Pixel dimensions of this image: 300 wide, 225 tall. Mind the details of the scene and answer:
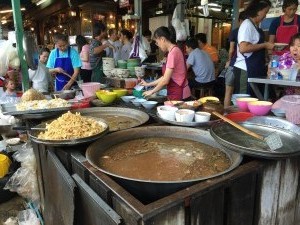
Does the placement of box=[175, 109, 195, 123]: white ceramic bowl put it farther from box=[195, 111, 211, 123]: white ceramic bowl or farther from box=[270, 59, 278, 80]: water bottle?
Result: box=[270, 59, 278, 80]: water bottle

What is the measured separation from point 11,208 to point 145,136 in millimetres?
2752

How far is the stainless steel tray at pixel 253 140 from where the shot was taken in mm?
1655

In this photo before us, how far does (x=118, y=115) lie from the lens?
3.06 metres

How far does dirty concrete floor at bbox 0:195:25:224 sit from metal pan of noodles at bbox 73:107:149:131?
1941 millimetres

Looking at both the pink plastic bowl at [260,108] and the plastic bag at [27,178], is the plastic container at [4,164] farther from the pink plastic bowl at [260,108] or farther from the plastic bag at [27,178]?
the pink plastic bowl at [260,108]

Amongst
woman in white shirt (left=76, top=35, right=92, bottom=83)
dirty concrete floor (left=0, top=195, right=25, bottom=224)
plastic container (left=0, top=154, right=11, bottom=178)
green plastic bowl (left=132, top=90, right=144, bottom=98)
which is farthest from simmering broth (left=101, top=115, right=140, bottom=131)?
woman in white shirt (left=76, top=35, right=92, bottom=83)

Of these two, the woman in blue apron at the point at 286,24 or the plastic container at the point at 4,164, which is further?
the woman in blue apron at the point at 286,24

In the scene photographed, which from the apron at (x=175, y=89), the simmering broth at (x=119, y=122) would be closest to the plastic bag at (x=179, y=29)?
the apron at (x=175, y=89)

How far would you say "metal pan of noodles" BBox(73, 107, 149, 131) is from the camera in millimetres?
2730

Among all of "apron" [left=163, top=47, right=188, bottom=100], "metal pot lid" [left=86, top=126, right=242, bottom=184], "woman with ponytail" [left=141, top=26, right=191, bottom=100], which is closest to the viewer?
"metal pot lid" [left=86, top=126, right=242, bottom=184]

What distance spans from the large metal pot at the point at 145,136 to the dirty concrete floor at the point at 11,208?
2455mm

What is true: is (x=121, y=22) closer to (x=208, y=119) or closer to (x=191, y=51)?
(x=191, y=51)

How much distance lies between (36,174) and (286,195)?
2.75m

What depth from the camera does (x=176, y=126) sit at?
237 cm
